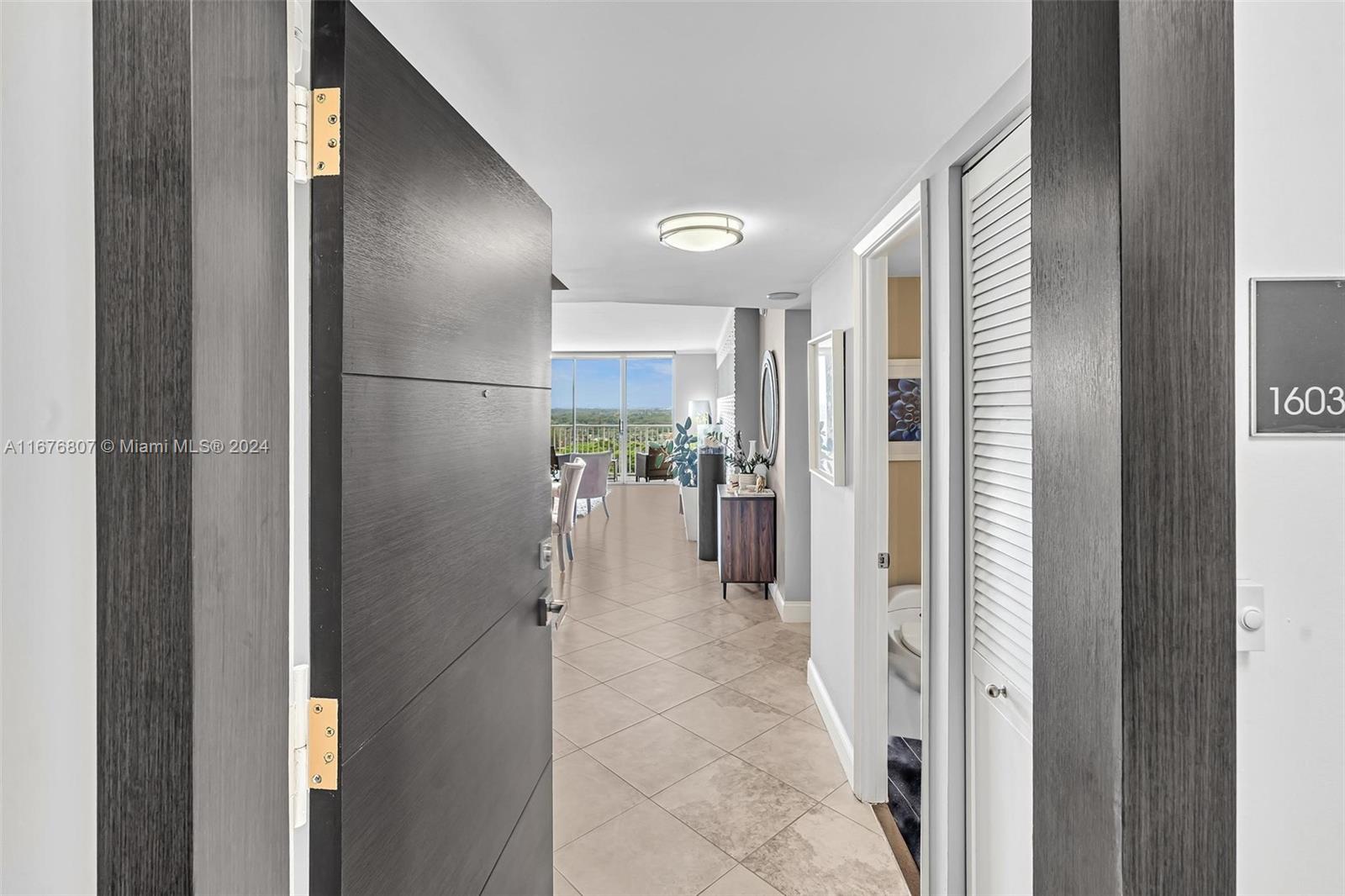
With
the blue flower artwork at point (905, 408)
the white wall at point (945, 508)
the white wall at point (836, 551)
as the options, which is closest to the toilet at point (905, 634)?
the white wall at point (836, 551)

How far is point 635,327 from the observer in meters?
8.67

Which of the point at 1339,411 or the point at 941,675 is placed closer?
the point at 1339,411

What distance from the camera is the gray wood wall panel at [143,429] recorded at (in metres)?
0.59

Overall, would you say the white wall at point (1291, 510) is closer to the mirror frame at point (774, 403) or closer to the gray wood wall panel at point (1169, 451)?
the gray wood wall panel at point (1169, 451)

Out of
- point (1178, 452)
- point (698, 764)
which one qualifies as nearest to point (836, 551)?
point (698, 764)

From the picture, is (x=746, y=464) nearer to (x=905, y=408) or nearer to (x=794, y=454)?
(x=794, y=454)

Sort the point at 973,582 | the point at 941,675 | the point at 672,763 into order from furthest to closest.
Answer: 1. the point at 672,763
2. the point at 941,675
3. the point at 973,582

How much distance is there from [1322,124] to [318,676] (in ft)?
4.85

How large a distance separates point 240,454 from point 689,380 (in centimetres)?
1202

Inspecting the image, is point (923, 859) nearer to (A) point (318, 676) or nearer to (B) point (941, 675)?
(B) point (941, 675)

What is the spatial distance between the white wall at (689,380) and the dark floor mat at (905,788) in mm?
9764

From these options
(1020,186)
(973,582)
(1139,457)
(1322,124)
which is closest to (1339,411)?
(1322,124)

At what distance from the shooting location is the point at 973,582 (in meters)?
1.73

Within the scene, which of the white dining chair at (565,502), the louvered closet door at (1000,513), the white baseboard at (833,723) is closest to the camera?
the louvered closet door at (1000,513)
